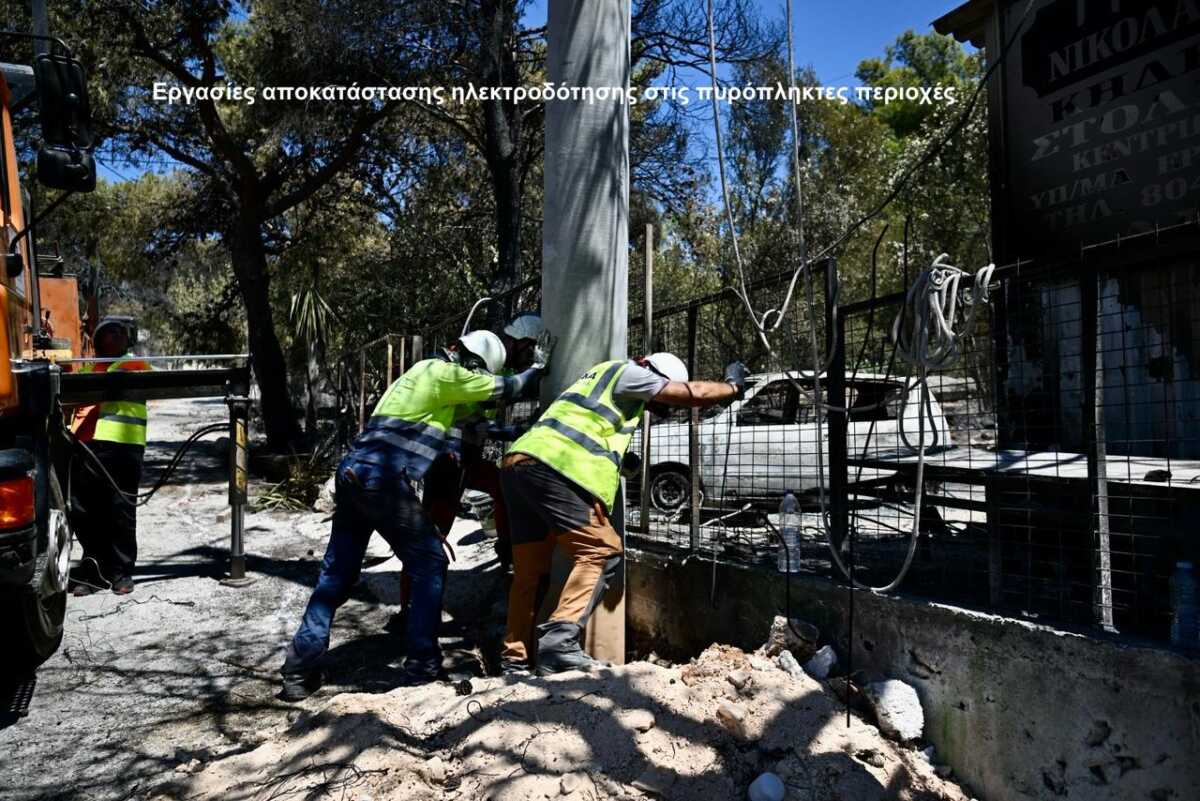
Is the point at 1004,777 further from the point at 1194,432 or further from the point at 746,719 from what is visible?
the point at 1194,432

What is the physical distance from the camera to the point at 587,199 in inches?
166

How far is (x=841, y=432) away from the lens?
3.76 m

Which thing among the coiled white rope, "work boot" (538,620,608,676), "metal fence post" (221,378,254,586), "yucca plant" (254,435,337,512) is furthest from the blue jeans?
"yucca plant" (254,435,337,512)

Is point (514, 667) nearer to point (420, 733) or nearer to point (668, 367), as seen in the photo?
point (420, 733)

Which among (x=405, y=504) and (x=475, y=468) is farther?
(x=475, y=468)

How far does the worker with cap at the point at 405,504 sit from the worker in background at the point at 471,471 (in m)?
0.34

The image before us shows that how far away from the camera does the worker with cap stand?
13.8 ft

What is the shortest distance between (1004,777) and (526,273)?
10778mm

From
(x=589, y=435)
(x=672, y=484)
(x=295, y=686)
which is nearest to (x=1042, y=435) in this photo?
(x=589, y=435)

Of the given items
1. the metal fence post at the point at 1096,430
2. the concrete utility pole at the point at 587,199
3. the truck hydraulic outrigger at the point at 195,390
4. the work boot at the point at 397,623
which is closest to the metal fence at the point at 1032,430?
the metal fence post at the point at 1096,430

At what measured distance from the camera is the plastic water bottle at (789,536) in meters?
3.93

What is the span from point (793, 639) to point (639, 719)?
0.81 meters

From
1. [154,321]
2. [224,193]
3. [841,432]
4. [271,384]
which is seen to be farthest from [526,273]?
[154,321]

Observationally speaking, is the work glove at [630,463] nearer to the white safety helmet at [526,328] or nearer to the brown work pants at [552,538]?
the brown work pants at [552,538]
